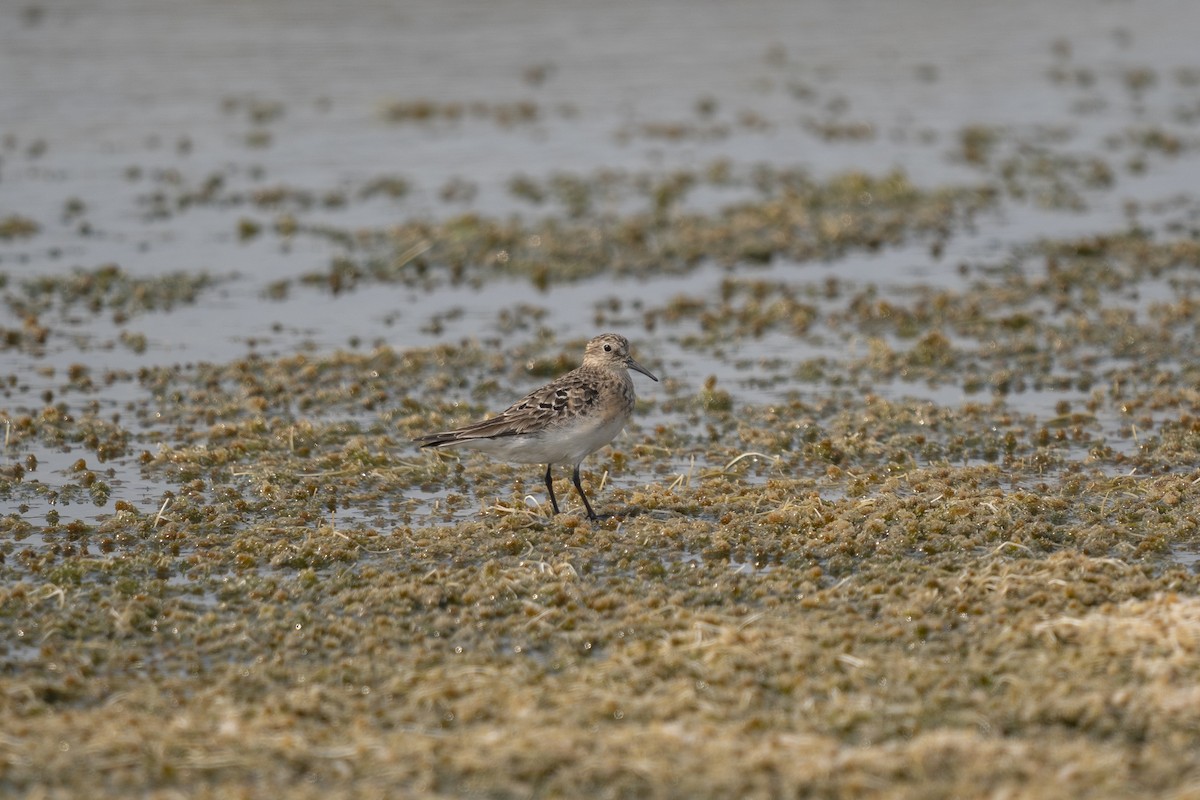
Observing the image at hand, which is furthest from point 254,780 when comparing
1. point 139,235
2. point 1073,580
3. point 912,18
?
point 912,18

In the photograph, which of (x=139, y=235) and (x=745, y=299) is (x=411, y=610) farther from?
(x=139, y=235)

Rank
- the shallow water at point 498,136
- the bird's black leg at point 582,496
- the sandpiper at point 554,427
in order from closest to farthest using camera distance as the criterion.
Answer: the sandpiper at point 554,427 < the bird's black leg at point 582,496 < the shallow water at point 498,136

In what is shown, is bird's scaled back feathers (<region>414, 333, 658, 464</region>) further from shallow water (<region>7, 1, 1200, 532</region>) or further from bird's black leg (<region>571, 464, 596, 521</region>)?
shallow water (<region>7, 1, 1200, 532</region>)

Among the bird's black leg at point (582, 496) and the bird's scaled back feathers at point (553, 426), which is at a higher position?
the bird's scaled back feathers at point (553, 426)

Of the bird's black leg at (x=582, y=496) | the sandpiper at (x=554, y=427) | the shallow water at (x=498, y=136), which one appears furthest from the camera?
the shallow water at (x=498, y=136)

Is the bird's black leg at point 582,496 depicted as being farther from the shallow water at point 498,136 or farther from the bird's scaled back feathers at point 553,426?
the shallow water at point 498,136

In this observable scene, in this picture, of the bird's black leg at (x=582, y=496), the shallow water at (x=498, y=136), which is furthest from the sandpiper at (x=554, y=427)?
the shallow water at (x=498, y=136)

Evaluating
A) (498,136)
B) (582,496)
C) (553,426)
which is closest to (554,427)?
(553,426)

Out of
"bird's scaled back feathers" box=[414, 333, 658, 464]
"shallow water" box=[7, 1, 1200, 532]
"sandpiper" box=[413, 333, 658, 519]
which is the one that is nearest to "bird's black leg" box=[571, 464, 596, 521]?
"sandpiper" box=[413, 333, 658, 519]

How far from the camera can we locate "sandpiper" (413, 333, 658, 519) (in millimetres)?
10602

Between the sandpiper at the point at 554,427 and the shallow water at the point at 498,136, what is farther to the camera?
the shallow water at the point at 498,136

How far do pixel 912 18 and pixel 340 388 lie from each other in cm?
2342

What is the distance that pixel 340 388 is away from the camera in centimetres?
1399

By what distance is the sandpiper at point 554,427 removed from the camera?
34.8ft
